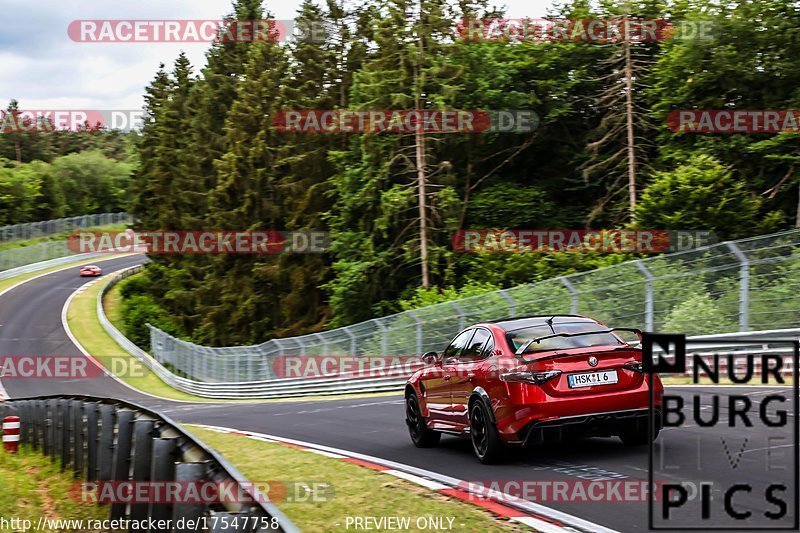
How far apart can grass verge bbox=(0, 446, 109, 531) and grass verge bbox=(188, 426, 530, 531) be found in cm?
182

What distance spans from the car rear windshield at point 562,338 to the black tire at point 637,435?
2.89 feet

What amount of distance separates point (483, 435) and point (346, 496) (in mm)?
2165

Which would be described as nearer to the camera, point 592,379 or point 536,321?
point 592,379

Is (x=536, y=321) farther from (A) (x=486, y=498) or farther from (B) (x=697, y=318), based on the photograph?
(B) (x=697, y=318)

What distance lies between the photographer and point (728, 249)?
1838cm

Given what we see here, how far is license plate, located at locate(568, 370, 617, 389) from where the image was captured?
30.7 feet

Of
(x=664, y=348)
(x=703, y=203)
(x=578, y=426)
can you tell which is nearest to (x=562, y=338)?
(x=578, y=426)

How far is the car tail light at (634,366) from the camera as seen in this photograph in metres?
9.41

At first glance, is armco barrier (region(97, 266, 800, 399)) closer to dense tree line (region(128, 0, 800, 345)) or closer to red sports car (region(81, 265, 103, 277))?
dense tree line (region(128, 0, 800, 345))

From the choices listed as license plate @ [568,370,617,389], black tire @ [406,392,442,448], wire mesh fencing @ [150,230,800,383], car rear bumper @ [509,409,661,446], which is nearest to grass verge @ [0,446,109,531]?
black tire @ [406,392,442,448]

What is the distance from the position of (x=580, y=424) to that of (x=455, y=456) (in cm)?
220

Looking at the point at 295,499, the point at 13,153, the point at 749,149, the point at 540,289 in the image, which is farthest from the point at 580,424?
the point at 13,153

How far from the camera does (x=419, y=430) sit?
12.2m

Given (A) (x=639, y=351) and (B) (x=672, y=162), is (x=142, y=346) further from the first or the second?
(A) (x=639, y=351)
